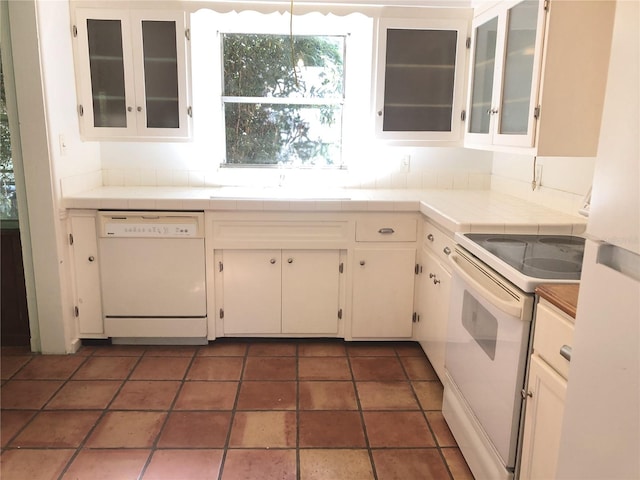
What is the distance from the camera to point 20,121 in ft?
8.70

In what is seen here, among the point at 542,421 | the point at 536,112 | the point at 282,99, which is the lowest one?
the point at 542,421

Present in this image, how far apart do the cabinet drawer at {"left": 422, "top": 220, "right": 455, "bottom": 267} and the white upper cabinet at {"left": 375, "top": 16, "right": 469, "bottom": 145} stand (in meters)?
0.66

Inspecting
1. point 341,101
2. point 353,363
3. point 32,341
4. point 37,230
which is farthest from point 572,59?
point 32,341

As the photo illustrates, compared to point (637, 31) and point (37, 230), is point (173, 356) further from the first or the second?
point (637, 31)

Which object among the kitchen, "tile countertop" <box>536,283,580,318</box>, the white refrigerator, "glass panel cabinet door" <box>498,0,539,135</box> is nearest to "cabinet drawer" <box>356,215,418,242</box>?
the kitchen

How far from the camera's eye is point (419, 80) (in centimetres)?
312

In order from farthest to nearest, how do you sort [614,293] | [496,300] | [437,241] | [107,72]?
[107,72] < [437,241] < [496,300] < [614,293]

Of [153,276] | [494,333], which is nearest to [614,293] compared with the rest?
[494,333]

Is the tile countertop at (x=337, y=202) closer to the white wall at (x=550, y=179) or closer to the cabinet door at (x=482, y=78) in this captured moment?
the white wall at (x=550, y=179)

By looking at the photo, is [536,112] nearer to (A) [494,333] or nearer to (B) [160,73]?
(A) [494,333]

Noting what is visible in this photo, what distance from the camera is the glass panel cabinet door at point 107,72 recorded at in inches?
117

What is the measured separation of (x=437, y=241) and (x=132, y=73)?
206 cm

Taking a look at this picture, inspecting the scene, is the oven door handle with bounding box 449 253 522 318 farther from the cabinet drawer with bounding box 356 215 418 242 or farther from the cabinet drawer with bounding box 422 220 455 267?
the cabinet drawer with bounding box 356 215 418 242

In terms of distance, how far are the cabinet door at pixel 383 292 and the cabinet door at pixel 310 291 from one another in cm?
13
